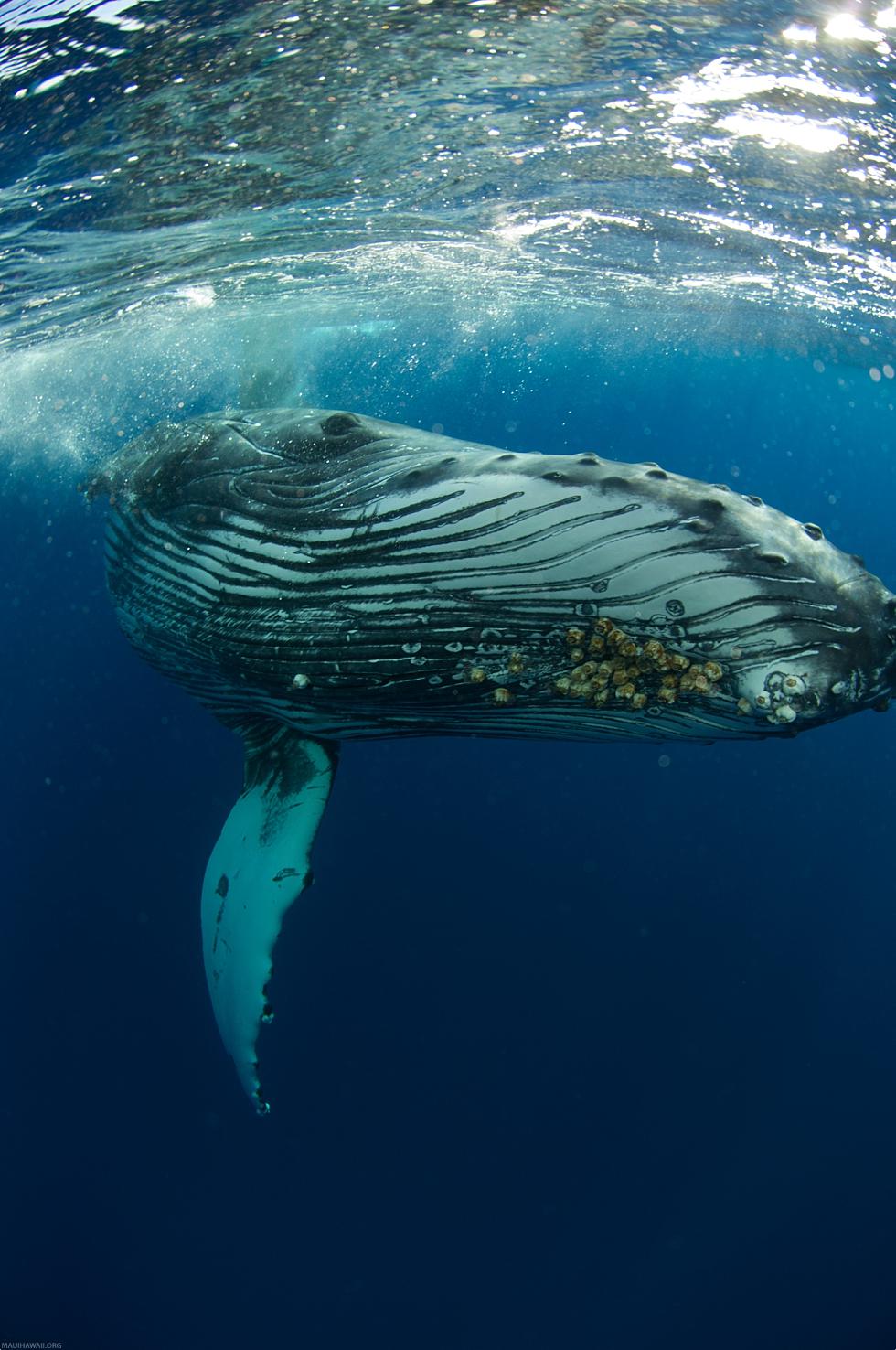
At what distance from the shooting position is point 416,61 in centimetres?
780

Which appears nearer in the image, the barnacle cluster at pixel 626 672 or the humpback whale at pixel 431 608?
the humpback whale at pixel 431 608

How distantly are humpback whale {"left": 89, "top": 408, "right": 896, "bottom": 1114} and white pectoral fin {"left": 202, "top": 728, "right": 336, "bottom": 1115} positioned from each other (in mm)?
17

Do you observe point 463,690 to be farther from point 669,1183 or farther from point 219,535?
point 669,1183

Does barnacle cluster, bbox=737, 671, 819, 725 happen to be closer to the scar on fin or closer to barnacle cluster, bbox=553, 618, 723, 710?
barnacle cluster, bbox=553, 618, 723, 710

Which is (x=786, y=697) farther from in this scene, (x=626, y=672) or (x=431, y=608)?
(x=431, y=608)

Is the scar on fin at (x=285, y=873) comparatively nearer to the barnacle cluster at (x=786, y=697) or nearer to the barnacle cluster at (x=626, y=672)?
the barnacle cluster at (x=626, y=672)

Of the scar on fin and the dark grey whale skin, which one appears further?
the scar on fin

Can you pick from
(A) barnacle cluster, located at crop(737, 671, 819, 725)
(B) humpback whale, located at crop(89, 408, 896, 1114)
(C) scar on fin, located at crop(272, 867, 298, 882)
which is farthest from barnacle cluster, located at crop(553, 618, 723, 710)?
(C) scar on fin, located at crop(272, 867, 298, 882)

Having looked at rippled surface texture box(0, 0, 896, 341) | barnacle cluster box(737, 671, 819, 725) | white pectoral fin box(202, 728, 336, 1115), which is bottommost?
white pectoral fin box(202, 728, 336, 1115)

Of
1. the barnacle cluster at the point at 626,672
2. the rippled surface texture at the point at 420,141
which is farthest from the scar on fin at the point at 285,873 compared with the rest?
the rippled surface texture at the point at 420,141

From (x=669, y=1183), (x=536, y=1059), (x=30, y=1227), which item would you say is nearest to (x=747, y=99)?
(x=536, y=1059)

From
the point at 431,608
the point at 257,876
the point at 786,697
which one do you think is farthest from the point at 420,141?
the point at 786,697

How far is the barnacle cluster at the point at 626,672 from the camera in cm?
350

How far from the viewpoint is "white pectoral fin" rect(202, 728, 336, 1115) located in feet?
16.4
